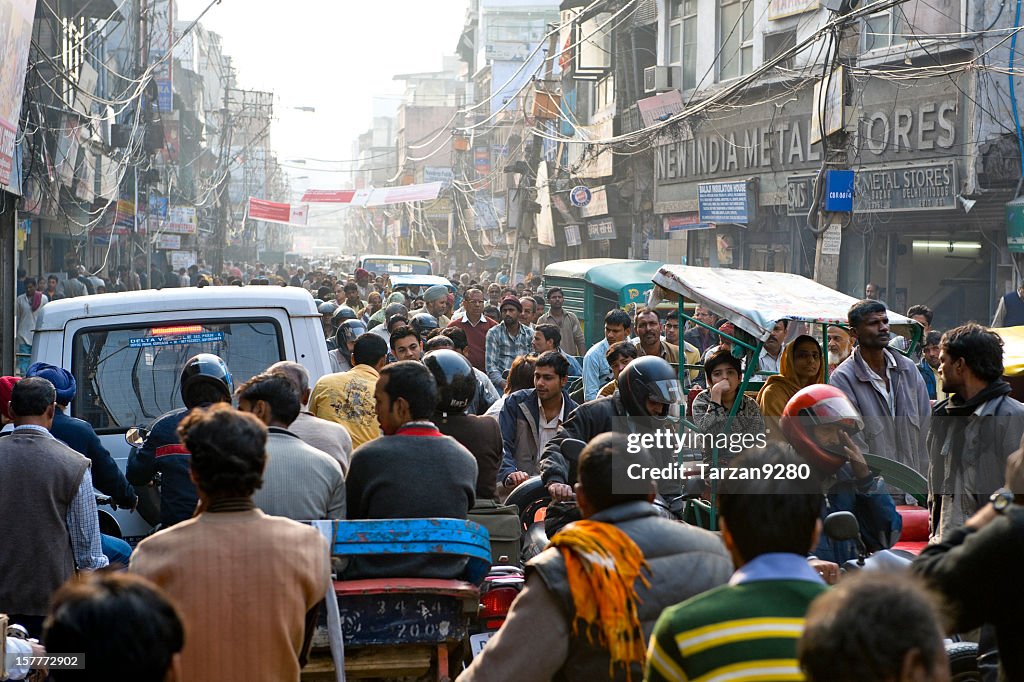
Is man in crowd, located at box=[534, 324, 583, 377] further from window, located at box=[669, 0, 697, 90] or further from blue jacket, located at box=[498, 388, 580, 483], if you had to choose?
window, located at box=[669, 0, 697, 90]

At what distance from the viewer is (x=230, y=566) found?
10.5ft

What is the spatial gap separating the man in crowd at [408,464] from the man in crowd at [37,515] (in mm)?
1174

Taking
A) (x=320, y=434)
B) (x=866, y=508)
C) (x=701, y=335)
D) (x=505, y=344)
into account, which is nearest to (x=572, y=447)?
(x=320, y=434)

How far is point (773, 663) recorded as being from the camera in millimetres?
2418

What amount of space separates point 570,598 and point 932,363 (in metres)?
9.42

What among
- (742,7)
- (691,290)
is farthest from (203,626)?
(742,7)

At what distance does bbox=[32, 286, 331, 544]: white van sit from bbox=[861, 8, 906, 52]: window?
50.4 ft

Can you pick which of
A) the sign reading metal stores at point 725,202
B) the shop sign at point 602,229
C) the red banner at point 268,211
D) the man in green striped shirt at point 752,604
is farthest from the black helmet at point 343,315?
the red banner at point 268,211

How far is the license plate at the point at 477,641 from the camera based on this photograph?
A: 177 inches

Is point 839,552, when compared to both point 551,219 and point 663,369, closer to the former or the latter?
point 663,369

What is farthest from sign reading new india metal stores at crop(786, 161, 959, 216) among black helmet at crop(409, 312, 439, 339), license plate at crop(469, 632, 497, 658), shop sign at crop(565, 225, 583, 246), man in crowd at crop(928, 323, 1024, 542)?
shop sign at crop(565, 225, 583, 246)

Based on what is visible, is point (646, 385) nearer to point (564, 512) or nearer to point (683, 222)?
point (564, 512)

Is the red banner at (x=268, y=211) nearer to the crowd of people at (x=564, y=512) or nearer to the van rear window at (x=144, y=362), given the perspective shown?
the crowd of people at (x=564, y=512)

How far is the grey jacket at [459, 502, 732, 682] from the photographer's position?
10.1 ft
